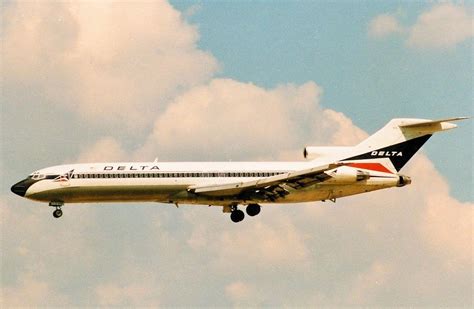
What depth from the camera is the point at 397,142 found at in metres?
46.7

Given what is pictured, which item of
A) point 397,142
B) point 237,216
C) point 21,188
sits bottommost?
A: point 237,216

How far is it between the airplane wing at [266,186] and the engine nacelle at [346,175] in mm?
1089

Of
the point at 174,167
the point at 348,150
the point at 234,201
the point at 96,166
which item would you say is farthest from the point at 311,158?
the point at 96,166

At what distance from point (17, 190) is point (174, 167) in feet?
29.8

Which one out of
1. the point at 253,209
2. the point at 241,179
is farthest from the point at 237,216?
the point at 241,179

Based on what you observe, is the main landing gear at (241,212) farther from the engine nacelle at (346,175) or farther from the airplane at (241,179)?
the engine nacelle at (346,175)

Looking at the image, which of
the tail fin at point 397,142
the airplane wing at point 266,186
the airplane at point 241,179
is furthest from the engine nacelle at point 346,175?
the tail fin at point 397,142

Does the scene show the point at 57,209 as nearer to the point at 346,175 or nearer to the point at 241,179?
the point at 241,179

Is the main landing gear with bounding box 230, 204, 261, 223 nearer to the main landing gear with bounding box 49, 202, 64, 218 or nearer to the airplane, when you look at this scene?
the airplane

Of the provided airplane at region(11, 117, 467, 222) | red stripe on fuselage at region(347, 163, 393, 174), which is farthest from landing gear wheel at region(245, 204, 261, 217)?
red stripe on fuselage at region(347, 163, 393, 174)

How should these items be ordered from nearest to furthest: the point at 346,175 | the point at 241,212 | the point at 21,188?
1. the point at 346,175
2. the point at 21,188
3. the point at 241,212

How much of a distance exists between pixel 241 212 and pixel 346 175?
6.94m

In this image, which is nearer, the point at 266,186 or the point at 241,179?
the point at 266,186

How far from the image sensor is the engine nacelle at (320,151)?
46.5m
